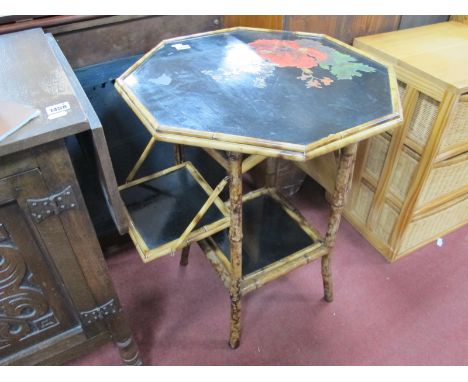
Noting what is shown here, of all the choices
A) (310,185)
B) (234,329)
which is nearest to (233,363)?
(234,329)

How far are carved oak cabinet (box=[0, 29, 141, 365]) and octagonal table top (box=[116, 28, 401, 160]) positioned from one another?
0.63 ft

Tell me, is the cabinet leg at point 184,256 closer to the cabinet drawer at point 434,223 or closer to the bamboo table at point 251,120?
the bamboo table at point 251,120

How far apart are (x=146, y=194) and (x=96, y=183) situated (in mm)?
314

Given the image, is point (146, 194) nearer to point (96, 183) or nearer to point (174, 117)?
point (96, 183)

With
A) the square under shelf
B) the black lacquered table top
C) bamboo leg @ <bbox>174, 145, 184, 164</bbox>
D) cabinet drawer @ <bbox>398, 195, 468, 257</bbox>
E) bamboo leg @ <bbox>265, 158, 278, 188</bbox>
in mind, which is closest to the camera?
the black lacquered table top

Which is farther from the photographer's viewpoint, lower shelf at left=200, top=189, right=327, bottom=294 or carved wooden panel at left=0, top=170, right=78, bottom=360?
lower shelf at left=200, top=189, right=327, bottom=294

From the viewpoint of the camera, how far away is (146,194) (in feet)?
4.56

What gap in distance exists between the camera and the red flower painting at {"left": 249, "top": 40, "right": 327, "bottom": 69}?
1.17 metres

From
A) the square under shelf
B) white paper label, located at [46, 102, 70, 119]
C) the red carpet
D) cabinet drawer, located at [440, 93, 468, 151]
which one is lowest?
the red carpet

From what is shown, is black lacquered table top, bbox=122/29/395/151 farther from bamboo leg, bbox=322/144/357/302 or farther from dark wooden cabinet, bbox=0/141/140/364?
dark wooden cabinet, bbox=0/141/140/364


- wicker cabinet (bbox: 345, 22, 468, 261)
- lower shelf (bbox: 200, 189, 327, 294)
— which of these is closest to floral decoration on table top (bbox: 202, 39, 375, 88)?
wicker cabinet (bbox: 345, 22, 468, 261)

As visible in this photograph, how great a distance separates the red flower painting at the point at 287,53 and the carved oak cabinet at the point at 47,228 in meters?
0.59

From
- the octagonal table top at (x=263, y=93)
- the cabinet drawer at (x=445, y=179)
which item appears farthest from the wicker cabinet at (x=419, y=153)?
the octagonal table top at (x=263, y=93)

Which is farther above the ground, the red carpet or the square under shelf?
the square under shelf
